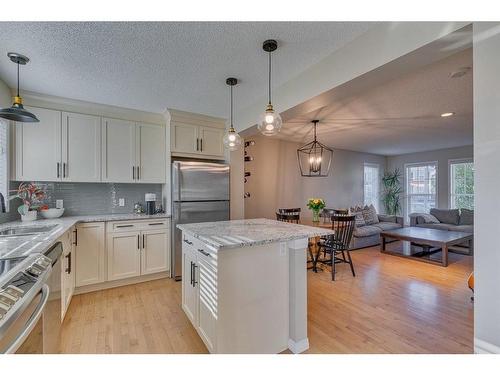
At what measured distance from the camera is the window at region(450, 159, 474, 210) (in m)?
6.04

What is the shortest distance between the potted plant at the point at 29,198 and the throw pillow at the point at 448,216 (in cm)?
779

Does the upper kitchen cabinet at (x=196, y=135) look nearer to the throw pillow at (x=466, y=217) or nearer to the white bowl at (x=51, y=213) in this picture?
the white bowl at (x=51, y=213)

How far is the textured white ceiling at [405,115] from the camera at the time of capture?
250 cm

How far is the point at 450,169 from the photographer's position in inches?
252

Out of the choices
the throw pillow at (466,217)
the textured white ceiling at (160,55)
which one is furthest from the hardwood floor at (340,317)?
the throw pillow at (466,217)

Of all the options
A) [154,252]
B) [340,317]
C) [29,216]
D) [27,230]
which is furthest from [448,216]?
[29,216]

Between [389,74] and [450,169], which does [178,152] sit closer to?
[389,74]

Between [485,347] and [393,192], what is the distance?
285 inches

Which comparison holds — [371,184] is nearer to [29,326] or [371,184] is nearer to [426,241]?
[426,241]

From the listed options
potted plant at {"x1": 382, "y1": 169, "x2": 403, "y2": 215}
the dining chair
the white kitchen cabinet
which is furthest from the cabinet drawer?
potted plant at {"x1": 382, "y1": 169, "x2": 403, "y2": 215}

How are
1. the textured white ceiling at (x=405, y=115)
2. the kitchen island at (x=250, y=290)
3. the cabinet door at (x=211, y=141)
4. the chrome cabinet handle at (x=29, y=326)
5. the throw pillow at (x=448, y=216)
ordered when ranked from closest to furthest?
1. the chrome cabinet handle at (x=29, y=326)
2. the kitchen island at (x=250, y=290)
3. the textured white ceiling at (x=405, y=115)
4. the cabinet door at (x=211, y=141)
5. the throw pillow at (x=448, y=216)

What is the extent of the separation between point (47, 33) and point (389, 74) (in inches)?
101

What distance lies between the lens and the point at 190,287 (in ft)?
6.95
